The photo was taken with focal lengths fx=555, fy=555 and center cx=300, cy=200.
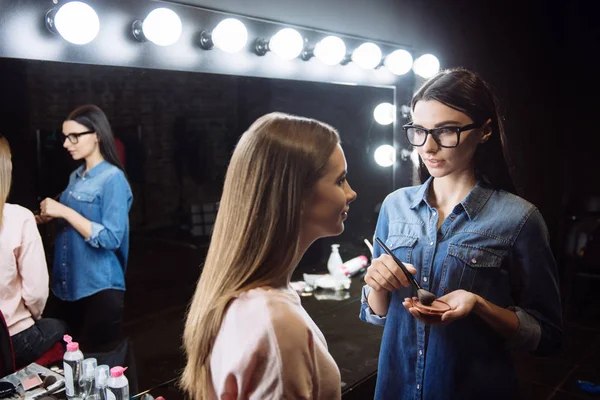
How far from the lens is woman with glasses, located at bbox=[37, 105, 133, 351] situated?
1.13m

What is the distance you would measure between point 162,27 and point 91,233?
0.50m

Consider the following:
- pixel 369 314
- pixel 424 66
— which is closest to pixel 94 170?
pixel 369 314

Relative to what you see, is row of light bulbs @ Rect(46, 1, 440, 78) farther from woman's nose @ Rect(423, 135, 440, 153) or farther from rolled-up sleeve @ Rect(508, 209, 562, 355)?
rolled-up sleeve @ Rect(508, 209, 562, 355)

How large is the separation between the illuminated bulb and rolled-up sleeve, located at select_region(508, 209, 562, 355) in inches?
37.6

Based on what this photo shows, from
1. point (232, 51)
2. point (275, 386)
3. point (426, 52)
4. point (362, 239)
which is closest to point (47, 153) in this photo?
point (232, 51)

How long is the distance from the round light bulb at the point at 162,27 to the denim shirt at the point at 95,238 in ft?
1.04

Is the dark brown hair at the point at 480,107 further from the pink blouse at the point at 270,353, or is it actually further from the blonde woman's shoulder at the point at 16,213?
the blonde woman's shoulder at the point at 16,213

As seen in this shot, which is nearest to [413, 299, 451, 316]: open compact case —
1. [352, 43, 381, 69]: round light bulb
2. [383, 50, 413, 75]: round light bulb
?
[352, 43, 381, 69]: round light bulb

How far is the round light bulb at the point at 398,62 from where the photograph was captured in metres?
2.01

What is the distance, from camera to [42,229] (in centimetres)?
111

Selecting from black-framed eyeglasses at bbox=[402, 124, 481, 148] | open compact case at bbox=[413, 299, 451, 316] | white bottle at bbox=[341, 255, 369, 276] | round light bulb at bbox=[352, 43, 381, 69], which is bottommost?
white bottle at bbox=[341, 255, 369, 276]

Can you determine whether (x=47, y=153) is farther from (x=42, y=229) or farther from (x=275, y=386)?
(x=275, y=386)

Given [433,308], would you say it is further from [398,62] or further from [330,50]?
[398,62]

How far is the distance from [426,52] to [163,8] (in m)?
1.24
